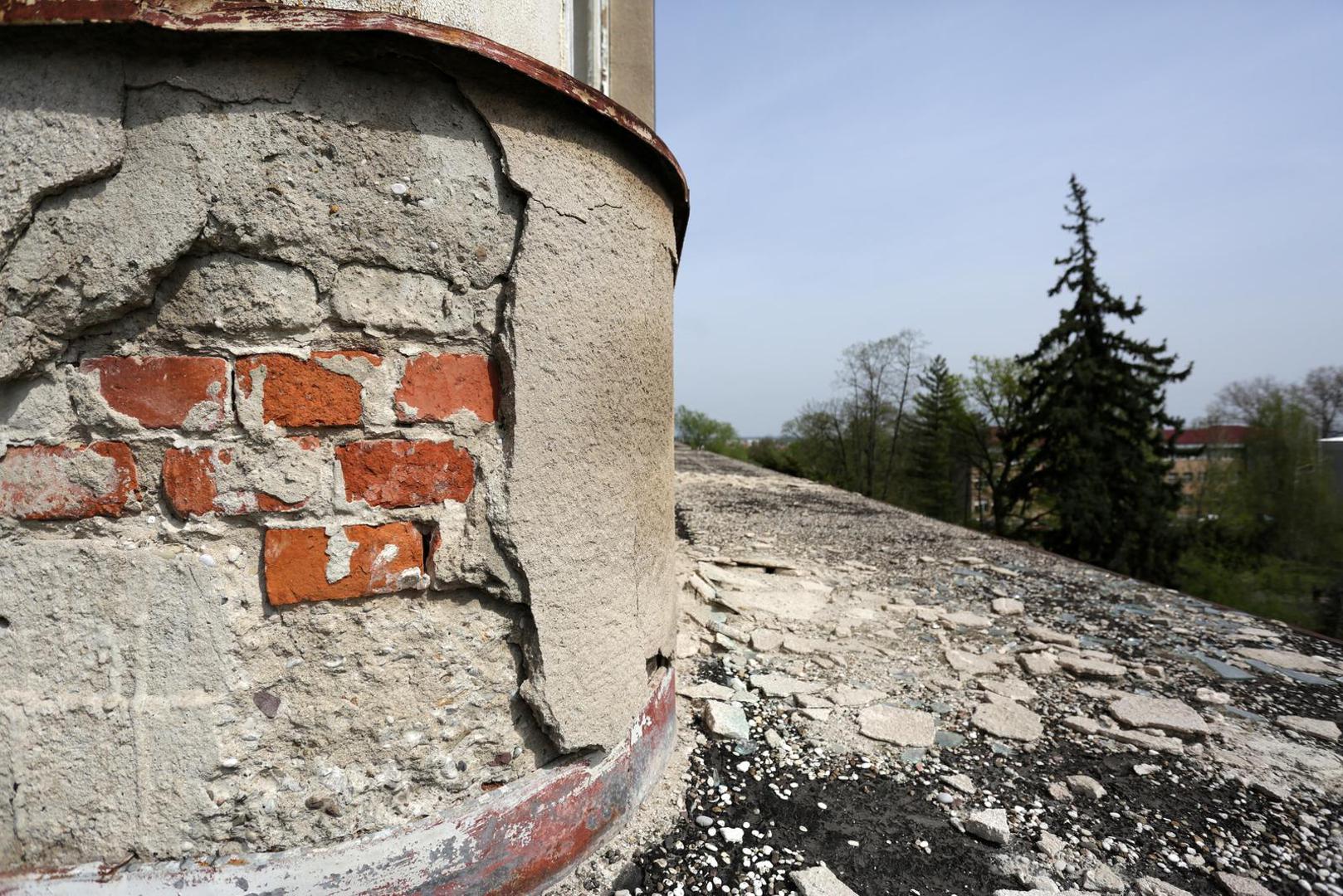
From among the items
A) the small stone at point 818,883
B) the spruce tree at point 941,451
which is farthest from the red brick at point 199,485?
the spruce tree at point 941,451

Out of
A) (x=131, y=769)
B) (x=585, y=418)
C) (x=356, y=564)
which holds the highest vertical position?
(x=585, y=418)

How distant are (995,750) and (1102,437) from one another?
1970 cm

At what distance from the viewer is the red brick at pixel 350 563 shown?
1.22 metres

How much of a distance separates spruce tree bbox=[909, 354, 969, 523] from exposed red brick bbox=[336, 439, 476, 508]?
26.0 metres

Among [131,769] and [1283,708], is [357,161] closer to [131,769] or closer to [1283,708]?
[131,769]

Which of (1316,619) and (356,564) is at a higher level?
(356,564)

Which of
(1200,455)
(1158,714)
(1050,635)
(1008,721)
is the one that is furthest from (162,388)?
(1200,455)

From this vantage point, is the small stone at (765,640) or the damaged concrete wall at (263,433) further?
the small stone at (765,640)

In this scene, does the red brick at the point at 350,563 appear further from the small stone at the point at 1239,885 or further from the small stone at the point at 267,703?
the small stone at the point at 1239,885

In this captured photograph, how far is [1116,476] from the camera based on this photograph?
18.4 metres

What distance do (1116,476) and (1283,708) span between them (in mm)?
18975

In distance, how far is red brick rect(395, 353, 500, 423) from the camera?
1.30 m

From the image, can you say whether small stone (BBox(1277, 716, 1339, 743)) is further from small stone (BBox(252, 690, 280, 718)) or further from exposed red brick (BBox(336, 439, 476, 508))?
small stone (BBox(252, 690, 280, 718))

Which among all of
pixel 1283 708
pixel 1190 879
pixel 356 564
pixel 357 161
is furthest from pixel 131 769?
pixel 1283 708
